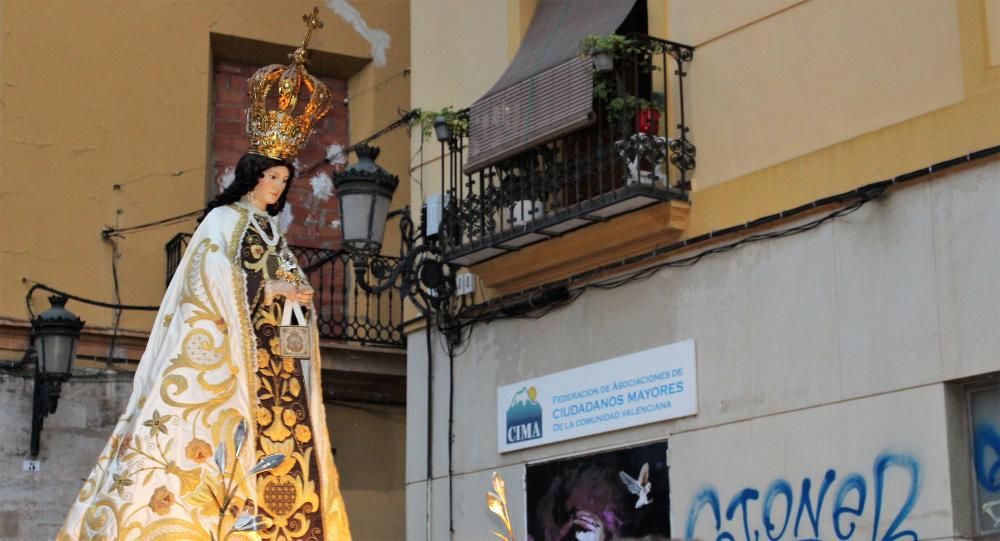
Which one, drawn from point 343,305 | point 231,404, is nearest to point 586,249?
point 231,404

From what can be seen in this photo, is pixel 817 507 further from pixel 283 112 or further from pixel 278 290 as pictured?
pixel 283 112

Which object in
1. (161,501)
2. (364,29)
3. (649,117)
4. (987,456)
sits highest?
(364,29)

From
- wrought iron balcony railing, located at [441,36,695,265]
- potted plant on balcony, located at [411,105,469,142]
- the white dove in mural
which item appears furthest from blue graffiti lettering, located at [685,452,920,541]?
potted plant on balcony, located at [411,105,469,142]

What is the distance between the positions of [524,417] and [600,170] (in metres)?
1.77

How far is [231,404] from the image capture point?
7.59 meters

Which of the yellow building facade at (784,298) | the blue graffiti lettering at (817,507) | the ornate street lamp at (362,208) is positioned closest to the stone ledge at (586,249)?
the yellow building facade at (784,298)

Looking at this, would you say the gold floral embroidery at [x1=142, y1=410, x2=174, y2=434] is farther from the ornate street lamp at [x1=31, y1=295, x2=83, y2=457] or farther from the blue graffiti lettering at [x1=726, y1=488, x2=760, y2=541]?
the ornate street lamp at [x1=31, y1=295, x2=83, y2=457]

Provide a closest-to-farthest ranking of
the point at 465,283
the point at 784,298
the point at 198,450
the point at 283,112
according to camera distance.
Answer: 1. the point at 198,450
2. the point at 283,112
3. the point at 784,298
4. the point at 465,283

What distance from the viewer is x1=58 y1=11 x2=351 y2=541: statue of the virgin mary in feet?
24.0

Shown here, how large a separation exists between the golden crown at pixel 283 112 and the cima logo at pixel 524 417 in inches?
113

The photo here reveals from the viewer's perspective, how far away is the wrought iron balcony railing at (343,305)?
13547 mm

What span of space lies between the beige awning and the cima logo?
147 centimetres

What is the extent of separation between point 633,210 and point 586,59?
0.93 metres

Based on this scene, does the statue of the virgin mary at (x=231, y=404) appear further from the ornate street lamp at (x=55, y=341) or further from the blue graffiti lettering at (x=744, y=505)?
the ornate street lamp at (x=55, y=341)
